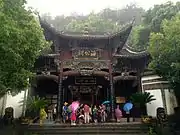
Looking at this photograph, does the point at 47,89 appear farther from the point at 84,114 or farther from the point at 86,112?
the point at 86,112

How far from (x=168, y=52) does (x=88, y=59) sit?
533cm

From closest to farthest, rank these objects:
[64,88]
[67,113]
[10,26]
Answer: [10,26] < [67,113] < [64,88]

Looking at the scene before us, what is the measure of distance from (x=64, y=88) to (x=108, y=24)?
94.4 feet

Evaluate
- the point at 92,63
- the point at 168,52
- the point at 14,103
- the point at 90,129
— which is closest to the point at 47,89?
the point at 14,103

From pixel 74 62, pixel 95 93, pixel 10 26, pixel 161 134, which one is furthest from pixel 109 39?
pixel 10 26

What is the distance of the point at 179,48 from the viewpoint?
1004cm

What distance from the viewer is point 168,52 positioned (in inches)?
421

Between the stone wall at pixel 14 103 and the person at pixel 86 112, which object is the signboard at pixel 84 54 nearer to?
the person at pixel 86 112

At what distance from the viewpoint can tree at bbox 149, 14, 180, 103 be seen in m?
10.2

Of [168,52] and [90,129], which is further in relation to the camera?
[90,129]

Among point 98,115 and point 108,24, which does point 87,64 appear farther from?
point 108,24

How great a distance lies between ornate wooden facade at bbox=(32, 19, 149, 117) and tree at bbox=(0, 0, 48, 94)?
5375 millimetres

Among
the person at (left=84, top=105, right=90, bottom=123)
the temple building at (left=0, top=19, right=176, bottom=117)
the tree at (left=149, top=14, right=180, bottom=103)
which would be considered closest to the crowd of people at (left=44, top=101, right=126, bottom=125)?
the person at (left=84, top=105, right=90, bottom=123)

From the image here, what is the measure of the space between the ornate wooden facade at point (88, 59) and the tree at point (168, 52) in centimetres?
261
